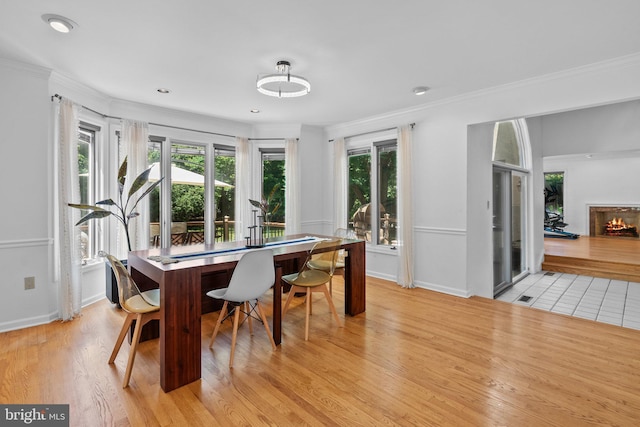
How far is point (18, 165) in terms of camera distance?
10.6ft

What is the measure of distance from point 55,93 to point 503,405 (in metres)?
5.04

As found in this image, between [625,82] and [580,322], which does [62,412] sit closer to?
[580,322]

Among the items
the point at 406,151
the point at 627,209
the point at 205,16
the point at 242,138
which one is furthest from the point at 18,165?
the point at 627,209

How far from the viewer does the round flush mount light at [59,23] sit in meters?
2.33

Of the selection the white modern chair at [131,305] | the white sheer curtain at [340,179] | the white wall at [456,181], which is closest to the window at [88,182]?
the white modern chair at [131,305]

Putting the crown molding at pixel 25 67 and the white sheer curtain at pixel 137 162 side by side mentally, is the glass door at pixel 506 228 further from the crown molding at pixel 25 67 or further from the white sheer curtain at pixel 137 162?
the crown molding at pixel 25 67

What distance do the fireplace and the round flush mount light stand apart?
40.7 feet

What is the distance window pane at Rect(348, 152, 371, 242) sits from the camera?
563 cm

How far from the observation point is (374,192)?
215 inches

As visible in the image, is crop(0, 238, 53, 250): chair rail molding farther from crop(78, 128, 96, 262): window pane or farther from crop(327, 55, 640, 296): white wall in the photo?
crop(327, 55, 640, 296): white wall

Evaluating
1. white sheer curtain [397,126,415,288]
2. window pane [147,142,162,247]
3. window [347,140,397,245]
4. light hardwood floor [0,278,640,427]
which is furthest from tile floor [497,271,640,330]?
window pane [147,142,162,247]

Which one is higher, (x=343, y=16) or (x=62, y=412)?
(x=343, y=16)

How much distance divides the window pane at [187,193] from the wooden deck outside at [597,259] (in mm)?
6730

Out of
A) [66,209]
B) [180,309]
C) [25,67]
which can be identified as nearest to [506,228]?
[180,309]
